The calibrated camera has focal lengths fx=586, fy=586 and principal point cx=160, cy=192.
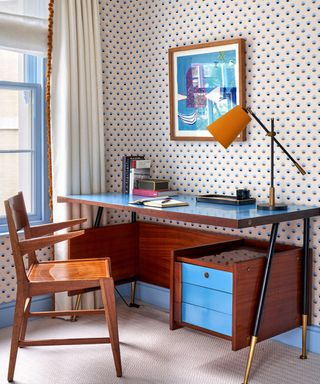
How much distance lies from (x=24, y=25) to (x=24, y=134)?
625 mm

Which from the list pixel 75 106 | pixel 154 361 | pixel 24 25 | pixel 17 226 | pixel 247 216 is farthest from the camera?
pixel 75 106

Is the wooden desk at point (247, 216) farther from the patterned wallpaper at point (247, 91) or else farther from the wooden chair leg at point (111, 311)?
the wooden chair leg at point (111, 311)

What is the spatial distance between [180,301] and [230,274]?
347mm

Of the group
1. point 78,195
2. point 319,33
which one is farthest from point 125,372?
point 319,33

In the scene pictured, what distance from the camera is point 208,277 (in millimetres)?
2648

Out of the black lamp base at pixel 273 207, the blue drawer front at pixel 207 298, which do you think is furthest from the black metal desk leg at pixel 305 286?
the blue drawer front at pixel 207 298

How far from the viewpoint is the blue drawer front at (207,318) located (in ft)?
8.48

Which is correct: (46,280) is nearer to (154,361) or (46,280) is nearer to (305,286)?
(154,361)

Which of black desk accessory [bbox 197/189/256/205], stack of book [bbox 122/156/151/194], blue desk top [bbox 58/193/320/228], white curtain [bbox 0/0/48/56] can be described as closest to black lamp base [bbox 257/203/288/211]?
A: blue desk top [bbox 58/193/320/228]

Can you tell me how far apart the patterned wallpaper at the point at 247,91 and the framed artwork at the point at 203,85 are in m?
0.06

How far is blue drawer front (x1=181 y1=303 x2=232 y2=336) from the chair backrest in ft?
2.53

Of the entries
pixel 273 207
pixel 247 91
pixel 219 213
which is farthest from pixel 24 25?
pixel 273 207

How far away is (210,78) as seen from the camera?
127 inches

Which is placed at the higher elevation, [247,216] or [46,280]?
[247,216]
